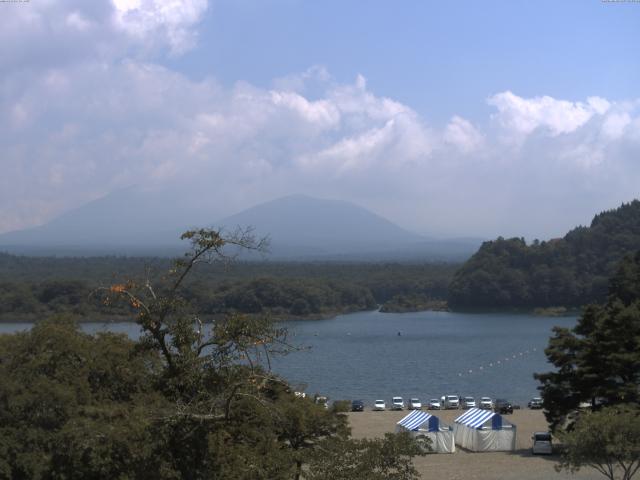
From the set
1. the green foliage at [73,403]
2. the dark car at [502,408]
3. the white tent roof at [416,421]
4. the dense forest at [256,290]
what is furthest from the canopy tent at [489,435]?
the dense forest at [256,290]

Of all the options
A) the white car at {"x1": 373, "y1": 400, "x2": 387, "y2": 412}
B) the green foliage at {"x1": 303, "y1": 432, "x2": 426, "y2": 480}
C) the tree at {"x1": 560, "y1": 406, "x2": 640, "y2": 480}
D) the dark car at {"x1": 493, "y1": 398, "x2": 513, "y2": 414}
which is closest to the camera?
the green foliage at {"x1": 303, "y1": 432, "x2": 426, "y2": 480}

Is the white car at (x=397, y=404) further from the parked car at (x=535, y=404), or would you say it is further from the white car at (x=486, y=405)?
the parked car at (x=535, y=404)

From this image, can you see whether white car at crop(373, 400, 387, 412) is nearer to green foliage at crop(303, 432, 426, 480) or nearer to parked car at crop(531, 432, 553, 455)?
parked car at crop(531, 432, 553, 455)

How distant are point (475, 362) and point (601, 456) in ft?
84.0

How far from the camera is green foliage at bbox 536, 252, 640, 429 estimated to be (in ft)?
48.1

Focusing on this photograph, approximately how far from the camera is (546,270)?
6147 centimetres

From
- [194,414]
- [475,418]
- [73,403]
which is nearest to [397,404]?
[475,418]

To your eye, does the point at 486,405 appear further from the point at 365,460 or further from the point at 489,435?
the point at 365,460

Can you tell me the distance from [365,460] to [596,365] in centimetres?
964

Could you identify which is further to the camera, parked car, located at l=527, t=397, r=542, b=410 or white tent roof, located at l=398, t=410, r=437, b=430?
parked car, located at l=527, t=397, r=542, b=410

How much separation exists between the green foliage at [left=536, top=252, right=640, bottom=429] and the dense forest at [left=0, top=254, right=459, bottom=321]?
23.4 meters

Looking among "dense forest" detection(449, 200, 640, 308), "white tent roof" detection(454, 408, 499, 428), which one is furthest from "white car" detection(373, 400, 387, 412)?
"dense forest" detection(449, 200, 640, 308)

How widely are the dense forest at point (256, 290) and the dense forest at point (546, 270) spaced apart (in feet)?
15.4

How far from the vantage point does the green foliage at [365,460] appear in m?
6.29
